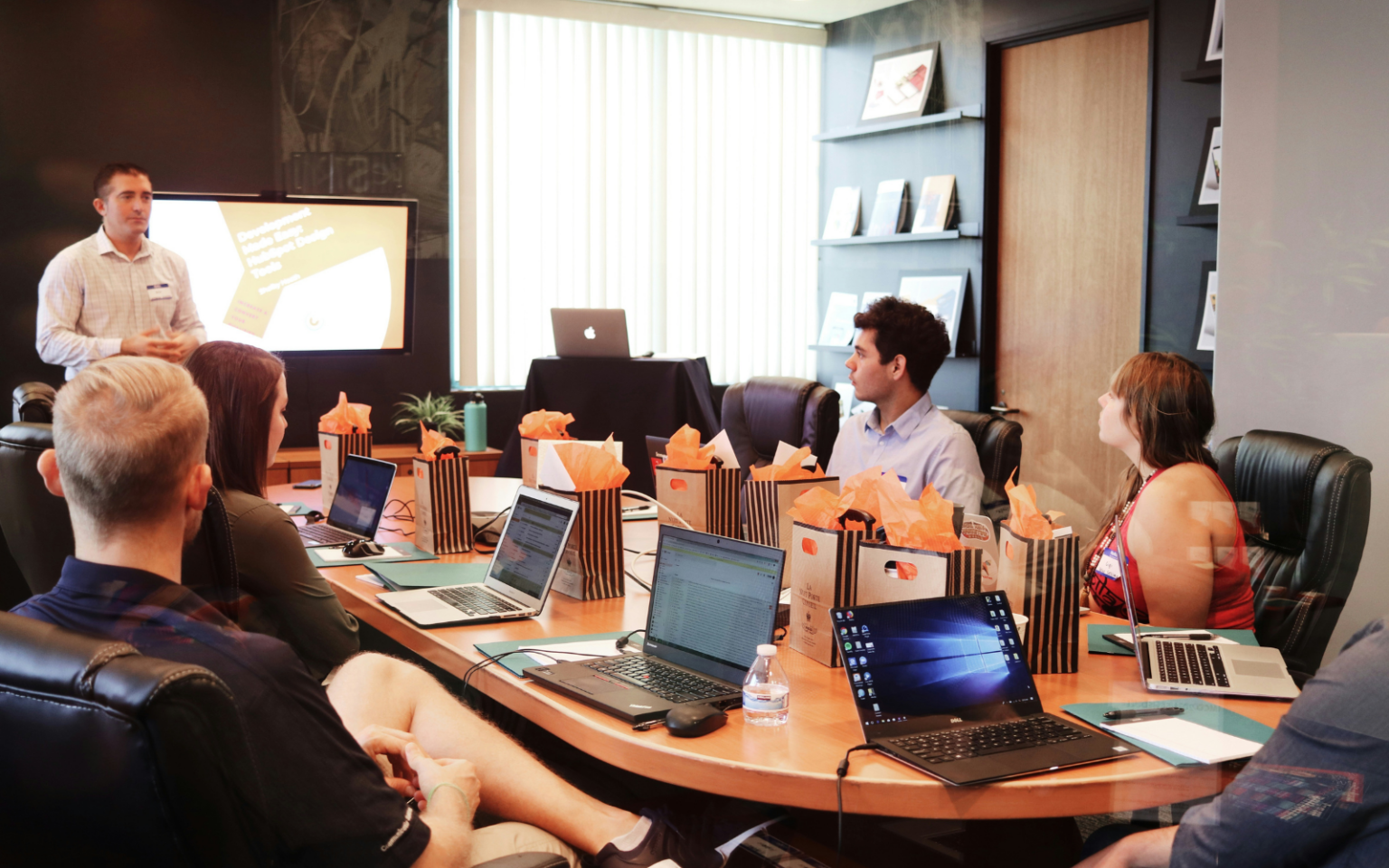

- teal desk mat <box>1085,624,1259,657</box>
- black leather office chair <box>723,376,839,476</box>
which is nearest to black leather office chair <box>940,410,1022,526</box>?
black leather office chair <box>723,376,839,476</box>

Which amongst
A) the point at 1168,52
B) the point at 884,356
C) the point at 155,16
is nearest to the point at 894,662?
the point at 884,356

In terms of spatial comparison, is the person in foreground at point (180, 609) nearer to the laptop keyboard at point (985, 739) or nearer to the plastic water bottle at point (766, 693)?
the plastic water bottle at point (766, 693)

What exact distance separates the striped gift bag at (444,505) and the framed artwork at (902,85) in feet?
9.97

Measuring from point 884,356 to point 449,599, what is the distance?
1517 mm

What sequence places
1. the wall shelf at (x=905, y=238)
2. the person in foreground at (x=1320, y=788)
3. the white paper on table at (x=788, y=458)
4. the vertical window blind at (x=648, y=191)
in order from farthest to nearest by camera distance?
the vertical window blind at (x=648, y=191) < the wall shelf at (x=905, y=238) < the white paper on table at (x=788, y=458) < the person in foreground at (x=1320, y=788)

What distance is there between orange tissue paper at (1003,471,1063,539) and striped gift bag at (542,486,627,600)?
81 centimetres

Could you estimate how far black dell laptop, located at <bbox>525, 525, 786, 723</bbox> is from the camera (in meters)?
1.60

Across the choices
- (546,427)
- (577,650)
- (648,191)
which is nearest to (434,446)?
(546,427)

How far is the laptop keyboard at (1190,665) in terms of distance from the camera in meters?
1.62

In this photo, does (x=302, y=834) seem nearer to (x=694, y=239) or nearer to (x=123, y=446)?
(x=123, y=446)

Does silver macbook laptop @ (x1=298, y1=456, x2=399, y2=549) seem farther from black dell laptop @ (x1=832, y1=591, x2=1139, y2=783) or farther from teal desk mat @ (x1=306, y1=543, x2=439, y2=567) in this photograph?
black dell laptop @ (x1=832, y1=591, x2=1139, y2=783)

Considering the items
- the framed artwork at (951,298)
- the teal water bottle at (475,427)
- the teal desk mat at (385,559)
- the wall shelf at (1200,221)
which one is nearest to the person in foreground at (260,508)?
the teal desk mat at (385,559)

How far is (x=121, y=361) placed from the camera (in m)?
1.30

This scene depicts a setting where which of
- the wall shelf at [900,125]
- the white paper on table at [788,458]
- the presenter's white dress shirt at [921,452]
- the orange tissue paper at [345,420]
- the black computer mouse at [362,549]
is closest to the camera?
the white paper on table at [788,458]
